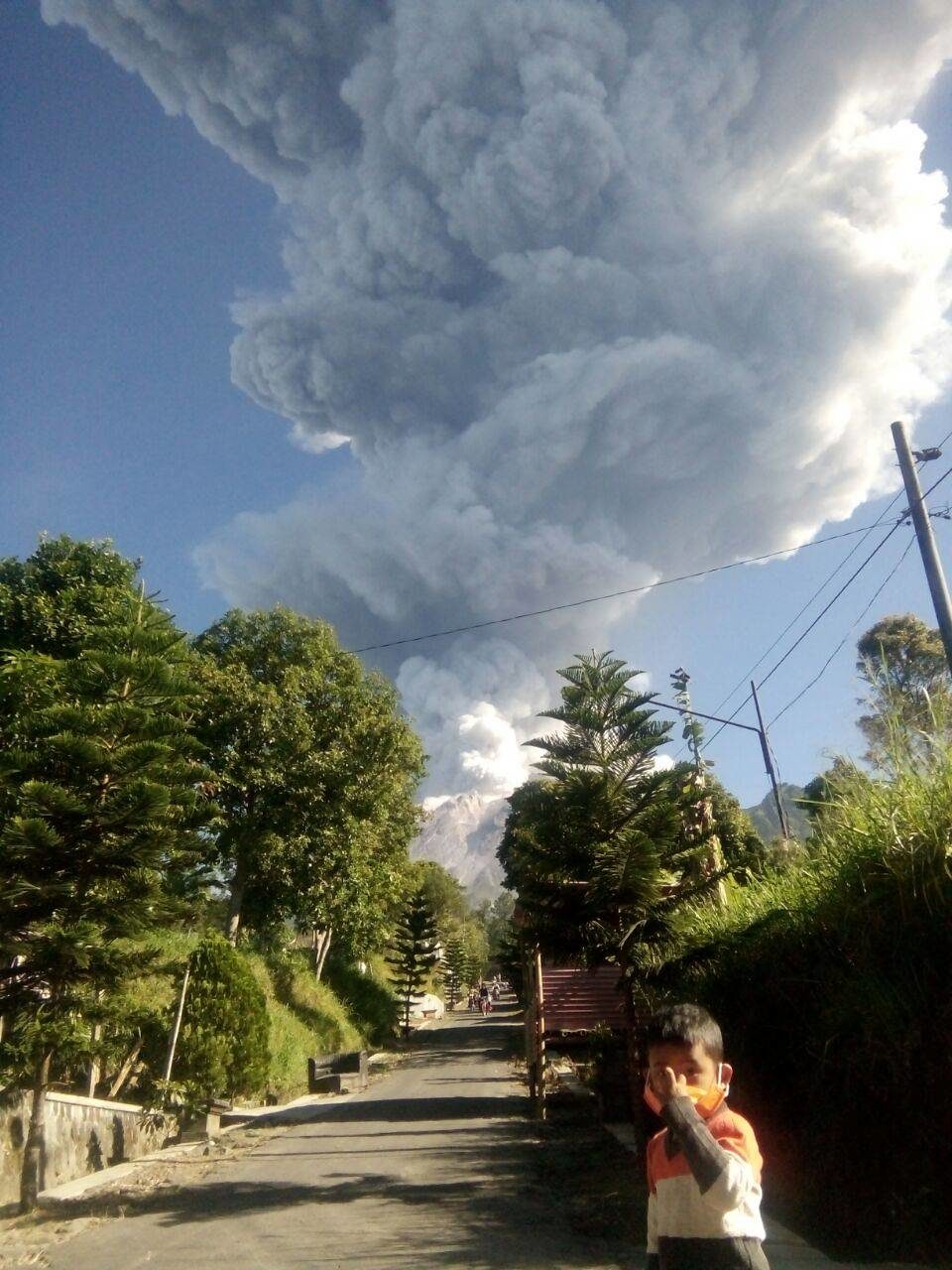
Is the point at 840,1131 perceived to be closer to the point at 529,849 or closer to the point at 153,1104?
the point at 529,849

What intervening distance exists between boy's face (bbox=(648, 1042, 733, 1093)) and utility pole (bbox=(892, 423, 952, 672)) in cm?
546

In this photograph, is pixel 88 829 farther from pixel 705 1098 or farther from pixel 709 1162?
pixel 709 1162

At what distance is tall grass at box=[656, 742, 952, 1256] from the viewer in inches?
163

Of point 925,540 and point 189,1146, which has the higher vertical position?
point 925,540

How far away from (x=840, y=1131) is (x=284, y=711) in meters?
18.2

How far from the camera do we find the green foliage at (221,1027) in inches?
521

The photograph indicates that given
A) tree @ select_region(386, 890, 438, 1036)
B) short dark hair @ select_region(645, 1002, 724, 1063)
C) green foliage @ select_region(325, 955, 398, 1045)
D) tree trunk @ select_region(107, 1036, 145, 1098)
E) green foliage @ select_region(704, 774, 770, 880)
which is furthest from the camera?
tree @ select_region(386, 890, 438, 1036)

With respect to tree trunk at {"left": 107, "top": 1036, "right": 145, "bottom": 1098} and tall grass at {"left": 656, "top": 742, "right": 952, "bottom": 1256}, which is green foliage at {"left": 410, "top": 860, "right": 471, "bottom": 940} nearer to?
tree trunk at {"left": 107, "top": 1036, "right": 145, "bottom": 1098}

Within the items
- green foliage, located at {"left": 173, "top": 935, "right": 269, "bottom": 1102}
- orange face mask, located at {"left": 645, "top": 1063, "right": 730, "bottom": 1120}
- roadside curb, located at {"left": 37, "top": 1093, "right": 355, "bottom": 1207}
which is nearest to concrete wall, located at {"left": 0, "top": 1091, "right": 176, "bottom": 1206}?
roadside curb, located at {"left": 37, "top": 1093, "right": 355, "bottom": 1207}

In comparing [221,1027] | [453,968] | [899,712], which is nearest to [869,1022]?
[899,712]

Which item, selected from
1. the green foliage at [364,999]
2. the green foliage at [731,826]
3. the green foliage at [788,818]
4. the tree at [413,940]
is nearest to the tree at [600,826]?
the green foliage at [788,818]

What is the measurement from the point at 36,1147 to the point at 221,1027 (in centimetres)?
638

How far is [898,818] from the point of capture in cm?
460

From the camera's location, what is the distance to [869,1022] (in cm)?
432
